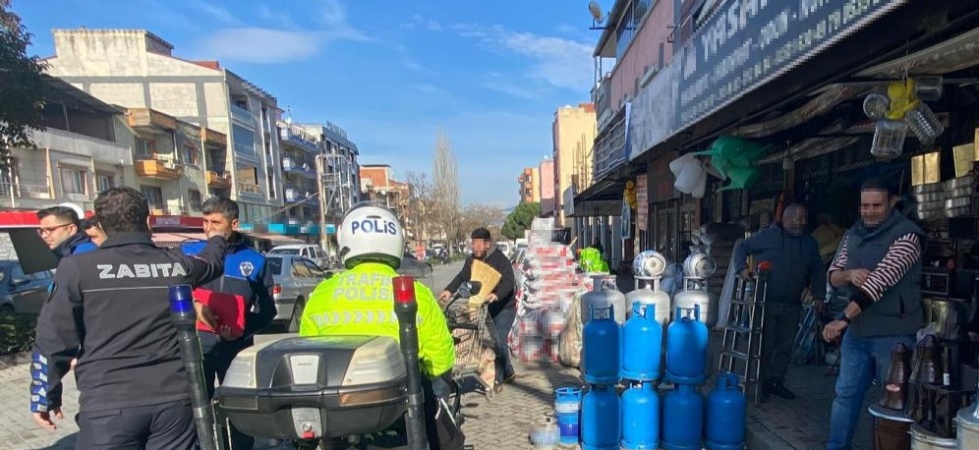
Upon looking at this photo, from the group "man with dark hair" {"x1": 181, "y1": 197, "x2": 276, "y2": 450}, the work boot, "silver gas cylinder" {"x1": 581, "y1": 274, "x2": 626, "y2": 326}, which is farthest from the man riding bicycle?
the work boot

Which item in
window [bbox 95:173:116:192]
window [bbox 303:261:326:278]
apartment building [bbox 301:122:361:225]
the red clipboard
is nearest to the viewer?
the red clipboard

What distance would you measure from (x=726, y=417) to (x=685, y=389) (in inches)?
12.6

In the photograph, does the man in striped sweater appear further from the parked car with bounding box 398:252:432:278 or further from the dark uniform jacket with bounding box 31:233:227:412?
the dark uniform jacket with bounding box 31:233:227:412

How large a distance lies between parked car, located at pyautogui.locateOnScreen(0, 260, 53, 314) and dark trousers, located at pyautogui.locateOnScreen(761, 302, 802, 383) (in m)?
12.6

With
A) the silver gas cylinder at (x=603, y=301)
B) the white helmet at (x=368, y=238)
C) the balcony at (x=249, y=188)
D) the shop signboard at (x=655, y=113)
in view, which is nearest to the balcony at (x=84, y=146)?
the balcony at (x=249, y=188)

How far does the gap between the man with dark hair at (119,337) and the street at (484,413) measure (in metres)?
1.51

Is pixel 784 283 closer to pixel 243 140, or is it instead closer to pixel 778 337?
pixel 778 337

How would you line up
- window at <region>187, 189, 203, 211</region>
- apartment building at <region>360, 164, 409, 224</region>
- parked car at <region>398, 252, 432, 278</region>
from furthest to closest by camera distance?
apartment building at <region>360, 164, 409, 224</region> < window at <region>187, 189, 203, 211</region> < parked car at <region>398, 252, 432, 278</region>

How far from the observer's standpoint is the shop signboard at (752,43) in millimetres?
2898

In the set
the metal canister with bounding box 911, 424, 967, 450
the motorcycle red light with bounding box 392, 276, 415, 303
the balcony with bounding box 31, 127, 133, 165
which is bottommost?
the metal canister with bounding box 911, 424, 967, 450

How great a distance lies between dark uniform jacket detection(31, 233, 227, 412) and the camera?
2.27 m

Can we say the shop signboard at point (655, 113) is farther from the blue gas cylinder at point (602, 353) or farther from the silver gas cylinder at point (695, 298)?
the blue gas cylinder at point (602, 353)

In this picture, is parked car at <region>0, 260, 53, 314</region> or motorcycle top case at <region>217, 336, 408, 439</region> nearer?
motorcycle top case at <region>217, 336, 408, 439</region>

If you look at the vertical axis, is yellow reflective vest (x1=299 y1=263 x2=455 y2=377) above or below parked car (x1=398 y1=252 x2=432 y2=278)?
above
